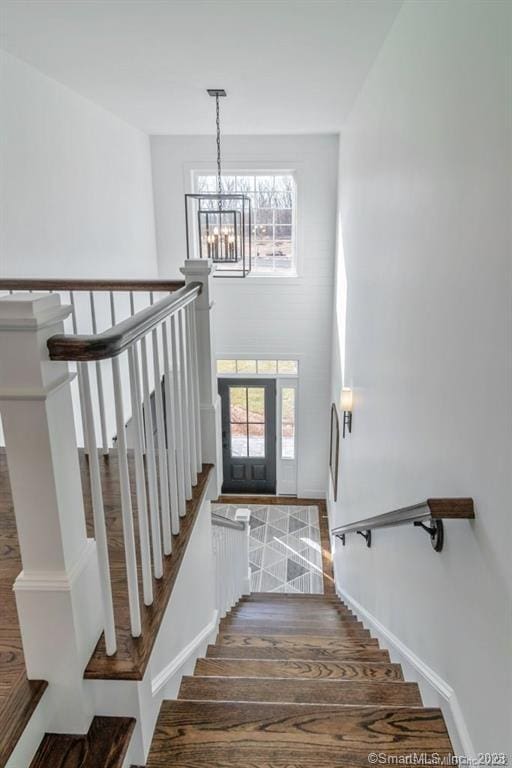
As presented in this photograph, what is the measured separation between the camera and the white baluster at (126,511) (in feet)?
4.21

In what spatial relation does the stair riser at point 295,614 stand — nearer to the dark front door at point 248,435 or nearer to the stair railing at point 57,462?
the stair railing at point 57,462

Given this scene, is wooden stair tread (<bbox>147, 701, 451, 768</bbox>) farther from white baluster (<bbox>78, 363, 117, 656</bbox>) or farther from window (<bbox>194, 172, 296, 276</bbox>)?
window (<bbox>194, 172, 296, 276</bbox>)

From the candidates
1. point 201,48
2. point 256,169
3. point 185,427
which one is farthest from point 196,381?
point 256,169

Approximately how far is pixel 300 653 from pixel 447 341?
6.08ft

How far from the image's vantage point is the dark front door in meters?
7.14

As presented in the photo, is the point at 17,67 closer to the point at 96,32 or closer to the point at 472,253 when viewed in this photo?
the point at 96,32

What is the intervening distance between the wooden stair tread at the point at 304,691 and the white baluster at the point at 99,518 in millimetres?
726

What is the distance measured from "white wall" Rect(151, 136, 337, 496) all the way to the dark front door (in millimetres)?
449

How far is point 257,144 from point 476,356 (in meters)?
5.41

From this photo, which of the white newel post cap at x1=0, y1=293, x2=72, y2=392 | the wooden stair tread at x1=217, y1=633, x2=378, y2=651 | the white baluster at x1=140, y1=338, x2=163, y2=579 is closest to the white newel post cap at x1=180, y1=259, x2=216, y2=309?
the white baluster at x1=140, y1=338, x2=163, y2=579

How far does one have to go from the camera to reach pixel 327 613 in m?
3.90

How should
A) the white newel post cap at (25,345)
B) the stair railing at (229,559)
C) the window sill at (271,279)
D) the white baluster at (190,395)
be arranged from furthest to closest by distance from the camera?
the window sill at (271,279) < the stair railing at (229,559) < the white baluster at (190,395) < the white newel post cap at (25,345)

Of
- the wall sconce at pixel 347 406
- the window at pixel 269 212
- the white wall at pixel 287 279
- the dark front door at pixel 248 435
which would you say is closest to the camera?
the wall sconce at pixel 347 406

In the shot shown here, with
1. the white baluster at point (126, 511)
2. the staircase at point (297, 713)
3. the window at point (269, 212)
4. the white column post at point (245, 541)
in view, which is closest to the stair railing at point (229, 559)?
the white column post at point (245, 541)
